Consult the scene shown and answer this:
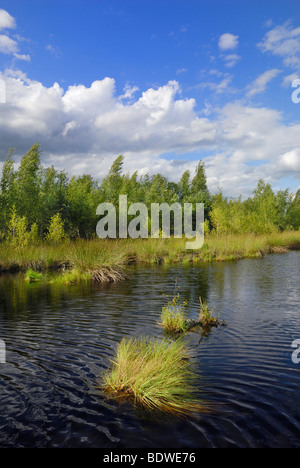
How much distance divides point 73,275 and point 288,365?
11056 mm

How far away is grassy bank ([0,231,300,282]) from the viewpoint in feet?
51.4

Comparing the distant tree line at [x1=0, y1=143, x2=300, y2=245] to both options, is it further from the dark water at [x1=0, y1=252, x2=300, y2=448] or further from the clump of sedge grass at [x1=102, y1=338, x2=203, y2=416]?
the clump of sedge grass at [x1=102, y1=338, x2=203, y2=416]

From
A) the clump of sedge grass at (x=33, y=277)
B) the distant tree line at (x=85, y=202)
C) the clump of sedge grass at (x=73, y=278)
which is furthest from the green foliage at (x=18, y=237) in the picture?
the clump of sedge grass at (x=73, y=278)

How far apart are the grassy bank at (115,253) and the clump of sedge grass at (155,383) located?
406 inches

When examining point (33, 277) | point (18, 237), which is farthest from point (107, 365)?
point (18, 237)

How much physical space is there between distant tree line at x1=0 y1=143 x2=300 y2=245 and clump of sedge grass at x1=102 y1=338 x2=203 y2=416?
17.9 m

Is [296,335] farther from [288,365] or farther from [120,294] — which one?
[120,294]

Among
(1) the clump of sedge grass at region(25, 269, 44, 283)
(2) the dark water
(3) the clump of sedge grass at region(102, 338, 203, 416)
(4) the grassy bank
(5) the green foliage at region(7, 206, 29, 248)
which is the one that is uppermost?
(5) the green foliage at region(7, 206, 29, 248)

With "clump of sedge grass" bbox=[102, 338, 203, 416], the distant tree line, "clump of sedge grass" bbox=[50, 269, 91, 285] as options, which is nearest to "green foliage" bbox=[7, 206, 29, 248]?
the distant tree line

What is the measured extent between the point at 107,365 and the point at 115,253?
1124cm

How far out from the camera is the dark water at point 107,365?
3582mm

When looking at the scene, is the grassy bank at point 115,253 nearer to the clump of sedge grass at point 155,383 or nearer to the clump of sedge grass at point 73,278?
the clump of sedge grass at point 73,278

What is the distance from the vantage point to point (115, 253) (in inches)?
655
